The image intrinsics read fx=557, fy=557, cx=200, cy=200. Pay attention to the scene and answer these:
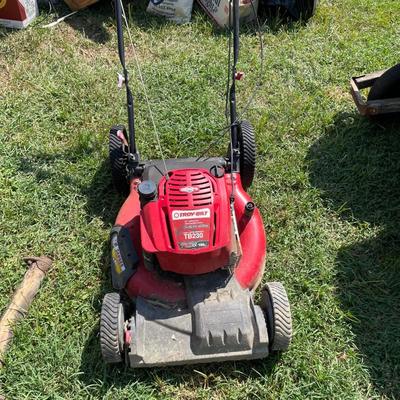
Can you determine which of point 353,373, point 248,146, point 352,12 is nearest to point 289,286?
point 353,373

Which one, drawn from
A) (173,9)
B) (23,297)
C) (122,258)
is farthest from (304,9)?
(23,297)

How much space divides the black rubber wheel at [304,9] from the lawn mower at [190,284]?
2.52 metres

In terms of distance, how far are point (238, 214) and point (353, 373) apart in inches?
35.7

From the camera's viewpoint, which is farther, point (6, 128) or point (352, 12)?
point (352, 12)

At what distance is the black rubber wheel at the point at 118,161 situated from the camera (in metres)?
3.08

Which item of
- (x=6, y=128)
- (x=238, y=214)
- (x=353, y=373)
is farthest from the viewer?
(x=6, y=128)

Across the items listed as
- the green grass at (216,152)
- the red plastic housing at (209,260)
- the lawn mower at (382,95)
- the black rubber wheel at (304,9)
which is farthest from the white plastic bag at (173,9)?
the red plastic housing at (209,260)

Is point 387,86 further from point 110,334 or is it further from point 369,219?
point 110,334

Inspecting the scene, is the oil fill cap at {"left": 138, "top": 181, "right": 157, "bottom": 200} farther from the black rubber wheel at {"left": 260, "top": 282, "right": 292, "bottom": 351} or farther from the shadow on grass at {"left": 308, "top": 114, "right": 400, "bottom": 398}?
the shadow on grass at {"left": 308, "top": 114, "right": 400, "bottom": 398}

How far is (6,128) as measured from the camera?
12.2 feet

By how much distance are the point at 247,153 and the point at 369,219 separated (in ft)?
2.67

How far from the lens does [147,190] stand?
95.5 inches

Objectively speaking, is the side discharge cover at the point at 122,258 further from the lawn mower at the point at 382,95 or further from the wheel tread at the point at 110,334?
the lawn mower at the point at 382,95

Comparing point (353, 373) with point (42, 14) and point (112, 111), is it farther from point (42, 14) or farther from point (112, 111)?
point (42, 14)
